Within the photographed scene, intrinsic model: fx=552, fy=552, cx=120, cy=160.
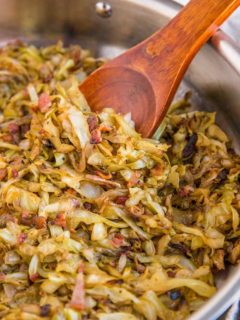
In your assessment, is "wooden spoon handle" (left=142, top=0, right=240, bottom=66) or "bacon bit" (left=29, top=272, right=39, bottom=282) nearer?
"bacon bit" (left=29, top=272, right=39, bottom=282)

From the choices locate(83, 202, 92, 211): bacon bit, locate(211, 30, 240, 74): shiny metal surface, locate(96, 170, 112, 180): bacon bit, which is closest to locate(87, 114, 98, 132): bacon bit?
locate(96, 170, 112, 180): bacon bit

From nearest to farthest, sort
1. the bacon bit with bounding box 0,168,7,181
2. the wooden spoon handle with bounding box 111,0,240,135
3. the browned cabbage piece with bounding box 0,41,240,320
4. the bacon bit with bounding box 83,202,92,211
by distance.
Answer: the browned cabbage piece with bounding box 0,41,240,320, the bacon bit with bounding box 83,202,92,211, the bacon bit with bounding box 0,168,7,181, the wooden spoon handle with bounding box 111,0,240,135

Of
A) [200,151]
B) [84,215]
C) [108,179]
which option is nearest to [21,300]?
[84,215]

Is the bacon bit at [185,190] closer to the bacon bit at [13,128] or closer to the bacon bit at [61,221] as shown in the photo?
the bacon bit at [61,221]

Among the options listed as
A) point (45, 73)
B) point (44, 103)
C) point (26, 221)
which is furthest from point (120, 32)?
point (26, 221)

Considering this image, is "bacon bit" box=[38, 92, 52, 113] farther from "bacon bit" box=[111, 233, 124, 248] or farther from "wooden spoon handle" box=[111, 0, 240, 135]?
"bacon bit" box=[111, 233, 124, 248]

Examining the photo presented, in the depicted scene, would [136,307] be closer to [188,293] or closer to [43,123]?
[188,293]

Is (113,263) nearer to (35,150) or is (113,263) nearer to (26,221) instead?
(26,221)
